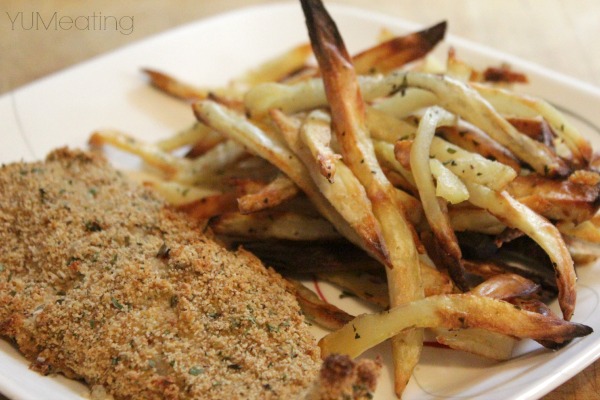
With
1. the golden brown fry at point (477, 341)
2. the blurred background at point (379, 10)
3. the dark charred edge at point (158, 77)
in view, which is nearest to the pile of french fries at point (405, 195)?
the golden brown fry at point (477, 341)

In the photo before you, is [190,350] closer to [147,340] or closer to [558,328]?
[147,340]

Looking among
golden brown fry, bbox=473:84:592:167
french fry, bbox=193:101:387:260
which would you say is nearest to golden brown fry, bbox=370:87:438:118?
golden brown fry, bbox=473:84:592:167

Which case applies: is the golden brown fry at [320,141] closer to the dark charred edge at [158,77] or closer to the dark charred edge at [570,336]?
the dark charred edge at [570,336]

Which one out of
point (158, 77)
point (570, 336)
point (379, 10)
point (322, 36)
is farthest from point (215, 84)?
point (570, 336)

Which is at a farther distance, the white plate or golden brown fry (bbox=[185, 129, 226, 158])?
golden brown fry (bbox=[185, 129, 226, 158])

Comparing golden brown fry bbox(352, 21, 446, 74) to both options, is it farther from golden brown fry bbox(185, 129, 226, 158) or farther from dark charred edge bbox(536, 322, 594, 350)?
dark charred edge bbox(536, 322, 594, 350)

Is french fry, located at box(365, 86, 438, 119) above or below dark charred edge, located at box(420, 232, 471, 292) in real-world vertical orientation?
above

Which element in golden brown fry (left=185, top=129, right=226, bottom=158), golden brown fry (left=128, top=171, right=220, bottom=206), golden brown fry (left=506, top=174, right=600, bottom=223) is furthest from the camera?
golden brown fry (left=185, top=129, right=226, bottom=158)
